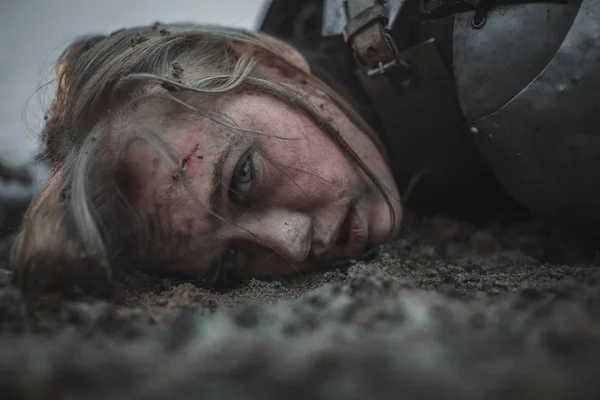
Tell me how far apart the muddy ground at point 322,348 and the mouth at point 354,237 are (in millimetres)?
290

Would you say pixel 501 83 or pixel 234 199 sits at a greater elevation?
pixel 501 83

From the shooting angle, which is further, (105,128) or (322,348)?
(105,128)

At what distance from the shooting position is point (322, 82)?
99 centimetres

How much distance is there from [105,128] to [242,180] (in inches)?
9.3

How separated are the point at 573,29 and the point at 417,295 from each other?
506 millimetres

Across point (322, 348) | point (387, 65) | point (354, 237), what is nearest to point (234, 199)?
point (354, 237)

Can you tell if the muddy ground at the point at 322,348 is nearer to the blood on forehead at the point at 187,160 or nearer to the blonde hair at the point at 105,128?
the blonde hair at the point at 105,128

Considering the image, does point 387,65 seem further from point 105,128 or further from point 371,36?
point 105,128

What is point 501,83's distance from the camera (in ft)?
2.61

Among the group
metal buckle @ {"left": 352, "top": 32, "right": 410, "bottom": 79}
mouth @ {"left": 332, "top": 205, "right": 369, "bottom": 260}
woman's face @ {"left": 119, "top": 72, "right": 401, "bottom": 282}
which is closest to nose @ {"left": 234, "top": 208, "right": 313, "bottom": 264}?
woman's face @ {"left": 119, "top": 72, "right": 401, "bottom": 282}

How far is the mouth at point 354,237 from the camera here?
89cm

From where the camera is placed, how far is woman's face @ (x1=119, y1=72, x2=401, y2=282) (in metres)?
0.75

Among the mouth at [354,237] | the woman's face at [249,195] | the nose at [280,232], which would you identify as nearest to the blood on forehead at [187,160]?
the woman's face at [249,195]

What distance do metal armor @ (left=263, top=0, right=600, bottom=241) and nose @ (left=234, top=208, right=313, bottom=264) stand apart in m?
0.34
